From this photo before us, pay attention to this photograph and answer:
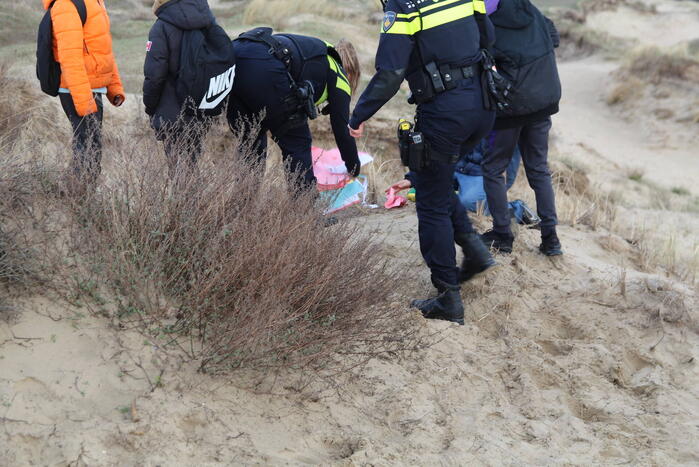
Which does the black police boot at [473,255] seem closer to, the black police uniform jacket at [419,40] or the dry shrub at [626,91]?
the black police uniform jacket at [419,40]

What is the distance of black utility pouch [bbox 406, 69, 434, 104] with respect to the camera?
361 centimetres

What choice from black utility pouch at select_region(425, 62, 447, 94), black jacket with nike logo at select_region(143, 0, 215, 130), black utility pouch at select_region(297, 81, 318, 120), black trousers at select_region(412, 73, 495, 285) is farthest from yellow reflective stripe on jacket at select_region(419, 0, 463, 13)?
black jacket with nike logo at select_region(143, 0, 215, 130)

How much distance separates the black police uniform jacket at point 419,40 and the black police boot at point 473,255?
1053 millimetres

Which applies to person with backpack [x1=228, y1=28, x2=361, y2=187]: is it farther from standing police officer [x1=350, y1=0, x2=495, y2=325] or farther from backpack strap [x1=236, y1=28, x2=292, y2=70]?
standing police officer [x1=350, y1=0, x2=495, y2=325]

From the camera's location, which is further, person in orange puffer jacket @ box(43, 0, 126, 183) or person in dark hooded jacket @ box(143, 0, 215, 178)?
person in orange puffer jacket @ box(43, 0, 126, 183)

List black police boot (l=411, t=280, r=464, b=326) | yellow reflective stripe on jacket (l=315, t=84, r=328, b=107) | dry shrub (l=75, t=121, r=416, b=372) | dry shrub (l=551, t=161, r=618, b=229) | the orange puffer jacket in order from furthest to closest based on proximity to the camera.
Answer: dry shrub (l=551, t=161, r=618, b=229) → yellow reflective stripe on jacket (l=315, t=84, r=328, b=107) → the orange puffer jacket → black police boot (l=411, t=280, r=464, b=326) → dry shrub (l=75, t=121, r=416, b=372)

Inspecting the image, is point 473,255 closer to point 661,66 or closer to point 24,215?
point 24,215

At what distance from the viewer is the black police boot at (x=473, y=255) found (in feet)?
13.8

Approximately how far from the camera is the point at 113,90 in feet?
16.1

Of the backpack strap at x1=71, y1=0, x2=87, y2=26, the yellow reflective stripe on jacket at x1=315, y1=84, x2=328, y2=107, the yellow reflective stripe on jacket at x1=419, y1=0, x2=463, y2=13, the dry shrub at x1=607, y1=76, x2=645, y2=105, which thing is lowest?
the dry shrub at x1=607, y1=76, x2=645, y2=105

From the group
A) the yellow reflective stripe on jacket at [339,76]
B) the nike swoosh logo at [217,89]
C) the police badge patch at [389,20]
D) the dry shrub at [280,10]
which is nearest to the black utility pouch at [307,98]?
the yellow reflective stripe on jacket at [339,76]

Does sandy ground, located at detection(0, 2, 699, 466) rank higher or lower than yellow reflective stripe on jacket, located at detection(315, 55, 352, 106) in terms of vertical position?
lower

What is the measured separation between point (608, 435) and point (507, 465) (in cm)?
64

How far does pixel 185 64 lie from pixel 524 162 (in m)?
2.36
